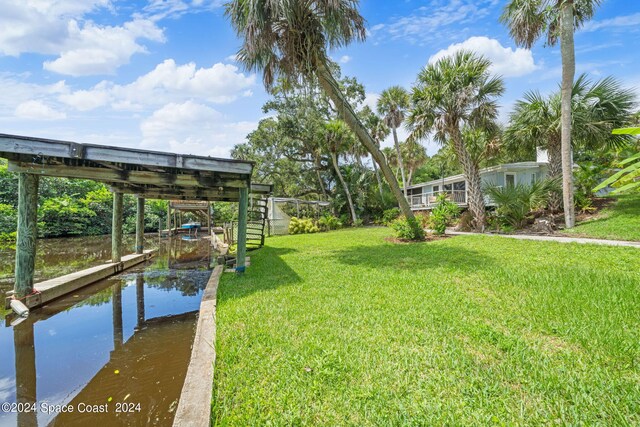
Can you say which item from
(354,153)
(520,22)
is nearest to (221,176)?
(520,22)

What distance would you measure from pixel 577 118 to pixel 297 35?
1215 cm

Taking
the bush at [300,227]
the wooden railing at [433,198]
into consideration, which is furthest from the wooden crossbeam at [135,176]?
the wooden railing at [433,198]

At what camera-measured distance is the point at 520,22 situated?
11844 mm

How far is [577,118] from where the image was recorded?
12266 mm

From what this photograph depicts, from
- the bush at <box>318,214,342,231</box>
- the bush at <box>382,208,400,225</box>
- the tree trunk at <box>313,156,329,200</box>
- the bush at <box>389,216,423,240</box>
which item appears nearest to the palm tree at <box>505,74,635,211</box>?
the bush at <box>389,216,423,240</box>

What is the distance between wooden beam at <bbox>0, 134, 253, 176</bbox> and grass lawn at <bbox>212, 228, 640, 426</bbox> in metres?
2.94

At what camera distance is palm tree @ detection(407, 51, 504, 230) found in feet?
41.8

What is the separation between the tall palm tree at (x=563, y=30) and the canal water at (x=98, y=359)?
1361cm

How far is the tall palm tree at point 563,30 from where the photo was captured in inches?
426

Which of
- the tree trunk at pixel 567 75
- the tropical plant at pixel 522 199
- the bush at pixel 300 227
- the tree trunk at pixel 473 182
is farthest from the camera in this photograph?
the bush at pixel 300 227

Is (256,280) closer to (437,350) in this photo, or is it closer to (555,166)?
(437,350)

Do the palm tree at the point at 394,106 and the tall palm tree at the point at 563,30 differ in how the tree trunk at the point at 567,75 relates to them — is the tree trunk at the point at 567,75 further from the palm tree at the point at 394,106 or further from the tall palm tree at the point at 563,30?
the palm tree at the point at 394,106

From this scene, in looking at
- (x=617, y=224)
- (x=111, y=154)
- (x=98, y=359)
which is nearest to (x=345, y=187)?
(x=617, y=224)

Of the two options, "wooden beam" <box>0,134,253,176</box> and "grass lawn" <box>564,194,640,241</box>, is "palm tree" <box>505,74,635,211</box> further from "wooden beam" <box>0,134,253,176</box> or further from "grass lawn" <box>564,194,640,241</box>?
"wooden beam" <box>0,134,253,176</box>
